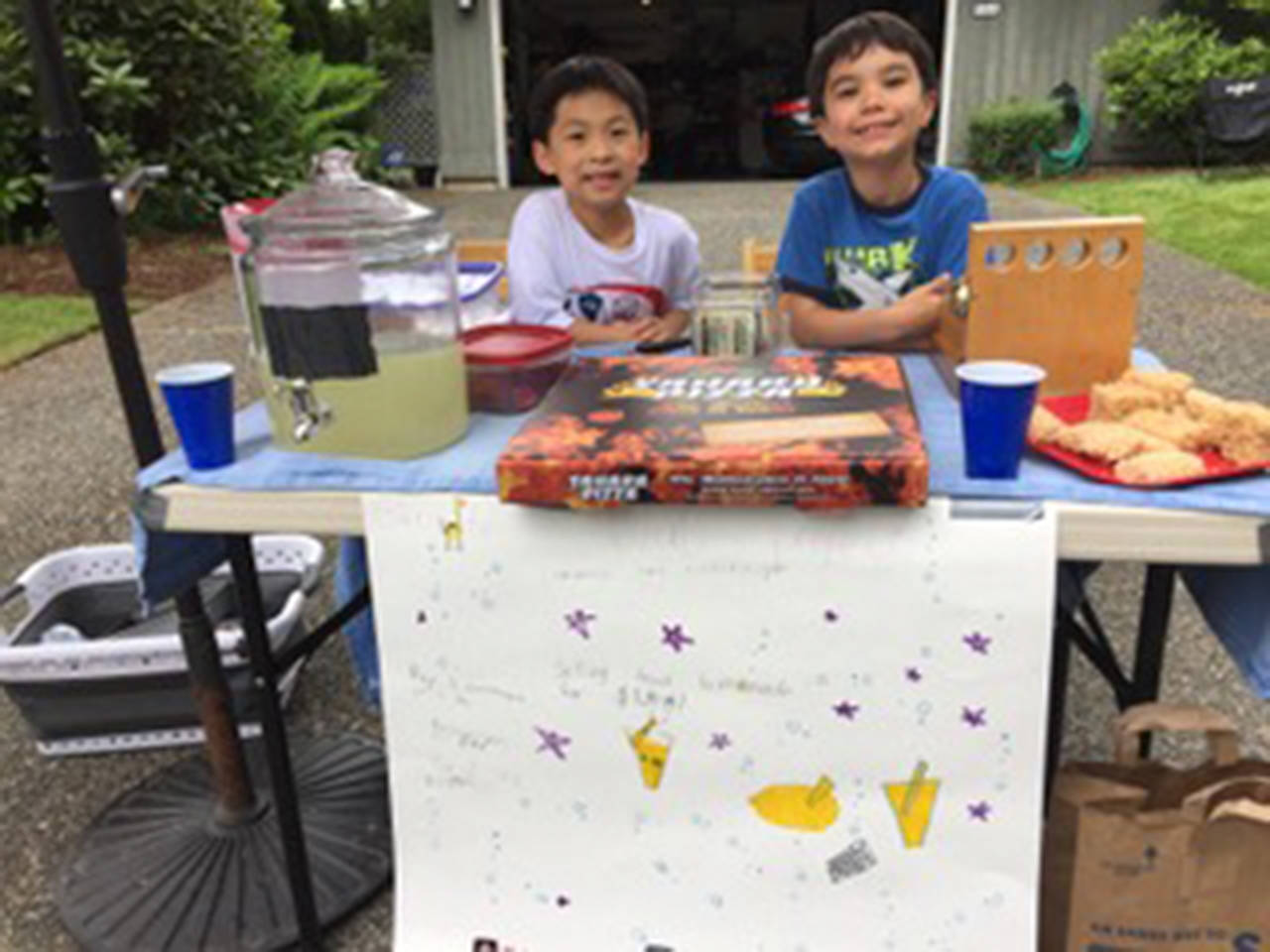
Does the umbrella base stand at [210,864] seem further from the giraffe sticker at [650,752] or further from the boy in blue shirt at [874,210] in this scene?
the boy in blue shirt at [874,210]

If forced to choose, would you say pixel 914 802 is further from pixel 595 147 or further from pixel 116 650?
pixel 116 650

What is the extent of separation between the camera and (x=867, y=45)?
1759 mm

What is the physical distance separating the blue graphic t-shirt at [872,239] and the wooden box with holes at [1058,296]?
53 cm

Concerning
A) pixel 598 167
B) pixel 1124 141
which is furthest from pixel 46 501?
pixel 1124 141

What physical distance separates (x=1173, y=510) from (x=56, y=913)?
1.86 m

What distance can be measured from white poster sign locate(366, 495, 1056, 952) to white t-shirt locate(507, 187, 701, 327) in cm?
95

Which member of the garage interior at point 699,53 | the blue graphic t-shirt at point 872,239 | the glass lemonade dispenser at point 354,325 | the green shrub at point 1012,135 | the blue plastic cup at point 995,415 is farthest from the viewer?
the garage interior at point 699,53

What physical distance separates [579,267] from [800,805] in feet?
4.09

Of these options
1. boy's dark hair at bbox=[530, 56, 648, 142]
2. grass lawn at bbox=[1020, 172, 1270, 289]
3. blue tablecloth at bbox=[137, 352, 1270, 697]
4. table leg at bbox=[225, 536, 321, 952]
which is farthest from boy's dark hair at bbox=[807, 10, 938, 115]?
grass lawn at bbox=[1020, 172, 1270, 289]

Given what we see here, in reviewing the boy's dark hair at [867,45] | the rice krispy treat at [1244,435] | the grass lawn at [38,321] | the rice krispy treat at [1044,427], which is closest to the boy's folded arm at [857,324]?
the boy's dark hair at [867,45]

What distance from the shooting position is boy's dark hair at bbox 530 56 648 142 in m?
1.94

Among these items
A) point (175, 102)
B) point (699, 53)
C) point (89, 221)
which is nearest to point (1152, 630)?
point (89, 221)

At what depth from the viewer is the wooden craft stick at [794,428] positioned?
1.17m

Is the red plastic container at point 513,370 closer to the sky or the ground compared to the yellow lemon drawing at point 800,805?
closer to the sky
